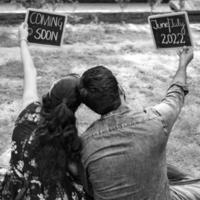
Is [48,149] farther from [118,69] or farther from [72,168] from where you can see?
[118,69]

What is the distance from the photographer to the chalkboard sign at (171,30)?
9.61 feet

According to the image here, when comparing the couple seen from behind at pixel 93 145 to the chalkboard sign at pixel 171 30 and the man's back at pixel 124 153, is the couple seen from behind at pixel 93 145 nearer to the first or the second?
the man's back at pixel 124 153

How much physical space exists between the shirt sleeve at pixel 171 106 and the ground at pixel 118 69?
1681 mm

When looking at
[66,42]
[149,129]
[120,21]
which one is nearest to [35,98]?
[149,129]

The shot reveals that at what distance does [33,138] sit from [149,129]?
52cm

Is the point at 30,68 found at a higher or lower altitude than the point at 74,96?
lower

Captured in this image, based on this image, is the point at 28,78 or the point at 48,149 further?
the point at 28,78

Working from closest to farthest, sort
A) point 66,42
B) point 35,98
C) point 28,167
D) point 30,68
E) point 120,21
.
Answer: point 28,167
point 35,98
point 30,68
point 66,42
point 120,21

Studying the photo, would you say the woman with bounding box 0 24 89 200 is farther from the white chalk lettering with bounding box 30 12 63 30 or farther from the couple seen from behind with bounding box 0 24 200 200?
the white chalk lettering with bounding box 30 12 63 30

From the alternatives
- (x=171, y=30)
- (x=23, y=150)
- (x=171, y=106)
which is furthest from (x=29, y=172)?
(x=171, y=30)

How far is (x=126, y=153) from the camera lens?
1.85 meters

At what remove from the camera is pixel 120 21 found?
7.80 meters

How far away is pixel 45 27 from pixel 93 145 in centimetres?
148

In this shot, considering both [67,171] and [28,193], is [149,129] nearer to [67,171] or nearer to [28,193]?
[67,171]
